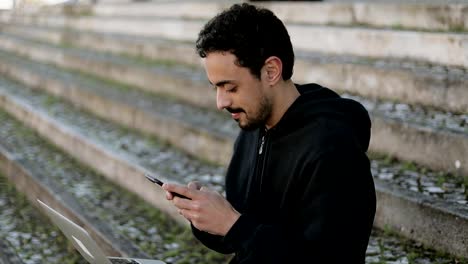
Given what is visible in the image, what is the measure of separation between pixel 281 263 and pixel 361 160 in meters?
0.42

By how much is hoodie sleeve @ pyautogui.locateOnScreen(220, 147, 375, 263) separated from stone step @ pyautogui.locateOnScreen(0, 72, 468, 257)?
4.32ft

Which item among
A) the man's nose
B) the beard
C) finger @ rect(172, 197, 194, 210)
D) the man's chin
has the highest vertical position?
the man's nose

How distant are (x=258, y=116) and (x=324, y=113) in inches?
9.4

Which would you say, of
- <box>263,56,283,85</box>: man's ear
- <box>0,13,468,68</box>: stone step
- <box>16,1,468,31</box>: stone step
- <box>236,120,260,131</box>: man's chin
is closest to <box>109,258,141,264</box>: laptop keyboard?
<box>236,120,260,131</box>: man's chin

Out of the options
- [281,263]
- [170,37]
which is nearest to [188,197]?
[281,263]

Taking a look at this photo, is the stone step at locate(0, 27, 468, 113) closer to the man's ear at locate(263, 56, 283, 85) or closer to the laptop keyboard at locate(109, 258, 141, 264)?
the man's ear at locate(263, 56, 283, 85)

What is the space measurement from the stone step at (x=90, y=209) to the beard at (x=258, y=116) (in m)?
1.85

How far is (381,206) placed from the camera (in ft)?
11.8

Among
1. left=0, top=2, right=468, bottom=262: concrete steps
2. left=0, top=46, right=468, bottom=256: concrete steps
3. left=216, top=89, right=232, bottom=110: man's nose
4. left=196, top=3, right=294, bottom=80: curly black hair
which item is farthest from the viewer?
left=0, top=2, right=468, bottom=262: concrete steps

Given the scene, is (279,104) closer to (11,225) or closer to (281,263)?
(281,263)

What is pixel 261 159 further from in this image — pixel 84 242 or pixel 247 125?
pixel 84 242

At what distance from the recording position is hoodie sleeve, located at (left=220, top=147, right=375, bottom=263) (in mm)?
1984

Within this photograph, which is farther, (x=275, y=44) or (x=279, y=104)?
(x=279, y=104)

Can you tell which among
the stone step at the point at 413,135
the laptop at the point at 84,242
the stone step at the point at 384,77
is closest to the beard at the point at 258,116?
the laptop at the point at 84,242
